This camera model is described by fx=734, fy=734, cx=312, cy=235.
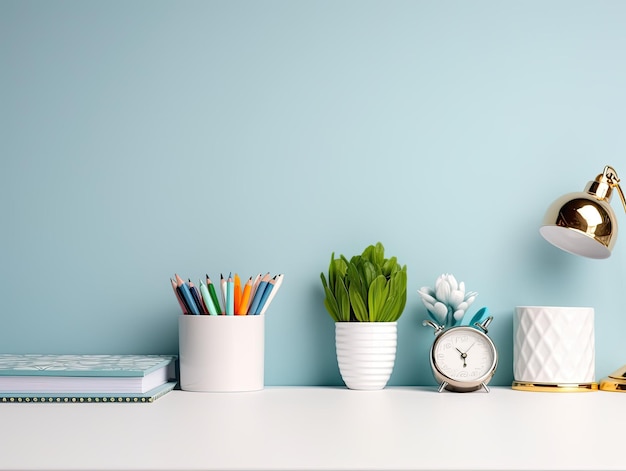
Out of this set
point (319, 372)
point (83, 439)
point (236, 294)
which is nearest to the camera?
point (83, 439)

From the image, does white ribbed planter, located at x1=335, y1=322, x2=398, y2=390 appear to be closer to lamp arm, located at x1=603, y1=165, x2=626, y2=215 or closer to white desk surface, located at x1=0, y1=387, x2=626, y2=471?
white desk surface, located at x1=0, y1=387, x2=626, y2=471

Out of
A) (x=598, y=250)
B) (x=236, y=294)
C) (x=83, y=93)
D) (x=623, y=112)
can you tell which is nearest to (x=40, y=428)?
Result: (x=236, y=294)

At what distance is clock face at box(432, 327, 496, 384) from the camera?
1208 mm

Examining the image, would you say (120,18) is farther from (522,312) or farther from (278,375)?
(522,312)

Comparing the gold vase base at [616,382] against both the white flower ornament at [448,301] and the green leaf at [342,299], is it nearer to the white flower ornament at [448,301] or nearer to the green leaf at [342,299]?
the white flower ornament at [448,301]

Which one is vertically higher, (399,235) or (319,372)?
(399,235)

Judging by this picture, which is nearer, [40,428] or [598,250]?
[40,428]

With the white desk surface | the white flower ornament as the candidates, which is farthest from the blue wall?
the white desk surface

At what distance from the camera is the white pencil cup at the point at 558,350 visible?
1.22m

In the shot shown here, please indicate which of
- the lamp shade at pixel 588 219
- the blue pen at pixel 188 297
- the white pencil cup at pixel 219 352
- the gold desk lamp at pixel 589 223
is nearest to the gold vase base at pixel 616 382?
the gold desk lamp at pixel 589 223

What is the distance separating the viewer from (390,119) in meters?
1.35

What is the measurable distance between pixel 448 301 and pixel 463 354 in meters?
0.09

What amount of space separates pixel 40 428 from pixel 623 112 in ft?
3.68

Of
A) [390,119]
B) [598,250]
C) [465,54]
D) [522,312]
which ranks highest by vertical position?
[465,54]
